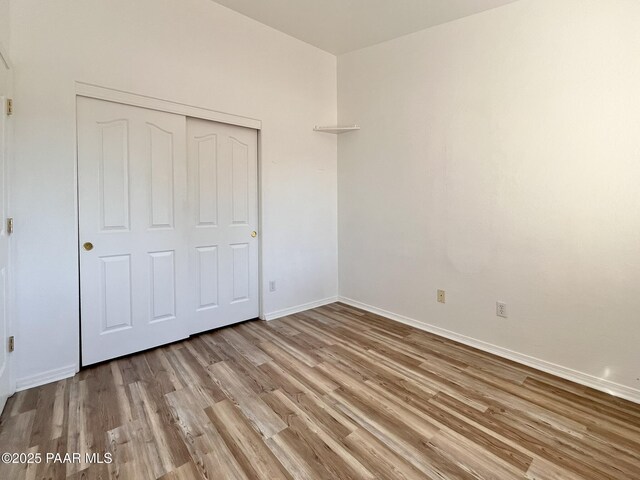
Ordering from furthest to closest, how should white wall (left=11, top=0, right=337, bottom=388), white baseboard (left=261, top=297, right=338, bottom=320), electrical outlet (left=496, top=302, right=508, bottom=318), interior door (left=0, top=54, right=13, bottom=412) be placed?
white baseboard (left=261, top=297, right=338, bottom=320) → electrical outlet (left=496, top=302, right=508, bottom=318) → white wall (left=11, top=0, right=337, bottom=388) → interior door (left=0, top=54, right=13, bottom=412)

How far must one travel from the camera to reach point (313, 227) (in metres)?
3.79

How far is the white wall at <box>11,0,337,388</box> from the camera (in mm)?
2064

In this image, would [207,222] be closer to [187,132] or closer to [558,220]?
[187,132]

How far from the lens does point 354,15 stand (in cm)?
292

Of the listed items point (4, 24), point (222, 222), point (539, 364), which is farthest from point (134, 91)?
point (539, 364)

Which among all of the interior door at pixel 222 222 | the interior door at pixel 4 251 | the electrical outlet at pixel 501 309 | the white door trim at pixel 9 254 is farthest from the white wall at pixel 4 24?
the electrical outlet at pixel 501 309

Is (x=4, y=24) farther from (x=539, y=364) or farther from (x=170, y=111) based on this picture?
(x=539, y=364)

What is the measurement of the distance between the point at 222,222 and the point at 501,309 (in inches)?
104

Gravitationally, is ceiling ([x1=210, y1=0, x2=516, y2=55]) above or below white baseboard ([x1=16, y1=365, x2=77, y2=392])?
above

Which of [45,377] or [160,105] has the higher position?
[160,105]

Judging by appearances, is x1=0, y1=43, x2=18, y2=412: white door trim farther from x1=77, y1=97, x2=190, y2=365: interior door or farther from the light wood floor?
x1=77, y1=97, x2=190, y2=365: interior door

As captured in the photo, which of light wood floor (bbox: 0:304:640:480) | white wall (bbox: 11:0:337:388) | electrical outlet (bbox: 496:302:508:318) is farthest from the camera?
electrical outlet (bbox: 496:302:508:318)

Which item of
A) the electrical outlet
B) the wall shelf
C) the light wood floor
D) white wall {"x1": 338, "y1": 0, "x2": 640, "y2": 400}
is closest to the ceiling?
white wall {"x1": 338, "y1": 0, "x2": 640, "y2": 400}

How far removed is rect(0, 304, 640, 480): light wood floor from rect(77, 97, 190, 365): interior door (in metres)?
0.24
